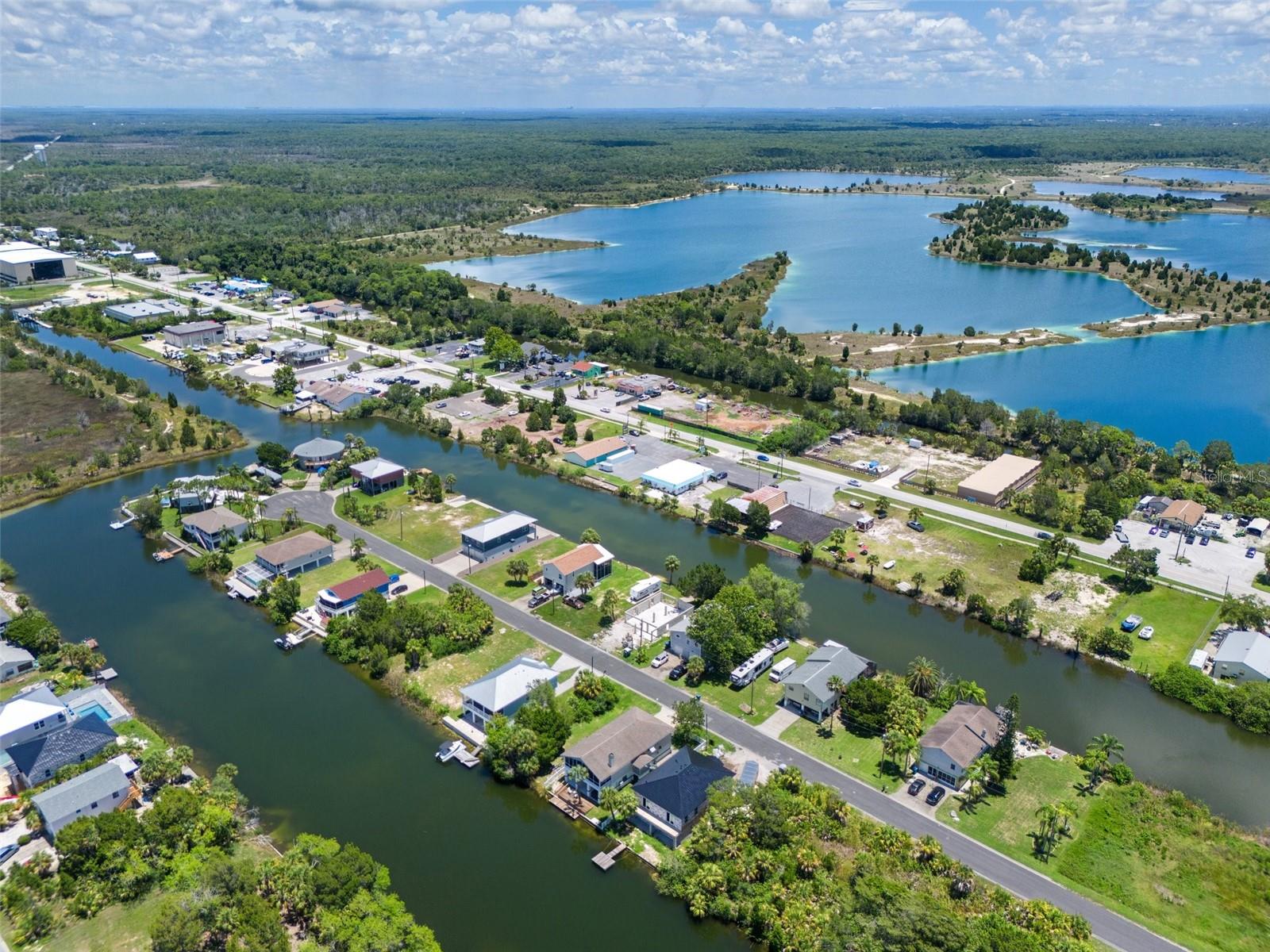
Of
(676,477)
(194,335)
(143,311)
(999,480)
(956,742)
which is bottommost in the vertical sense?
(956,742)

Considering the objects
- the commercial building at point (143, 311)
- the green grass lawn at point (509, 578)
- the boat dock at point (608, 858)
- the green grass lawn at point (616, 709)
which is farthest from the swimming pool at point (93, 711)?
the commercial building at point (143, 311)

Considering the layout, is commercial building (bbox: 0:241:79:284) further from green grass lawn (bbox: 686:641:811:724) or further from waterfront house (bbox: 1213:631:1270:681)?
waterfront house (bbox: 1213:631:1270:681)

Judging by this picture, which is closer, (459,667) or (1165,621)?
(459,667)

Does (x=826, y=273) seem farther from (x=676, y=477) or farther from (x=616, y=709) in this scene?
(x=616, y=709)

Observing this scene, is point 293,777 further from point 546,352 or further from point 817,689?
point 546,352

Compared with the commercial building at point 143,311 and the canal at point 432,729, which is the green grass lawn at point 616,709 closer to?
the canal at point 432,729

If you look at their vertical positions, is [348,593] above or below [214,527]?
below

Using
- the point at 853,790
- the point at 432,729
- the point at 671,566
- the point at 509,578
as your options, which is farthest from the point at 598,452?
the point at 853,790

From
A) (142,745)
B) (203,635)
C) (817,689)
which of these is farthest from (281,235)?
(817,689)
